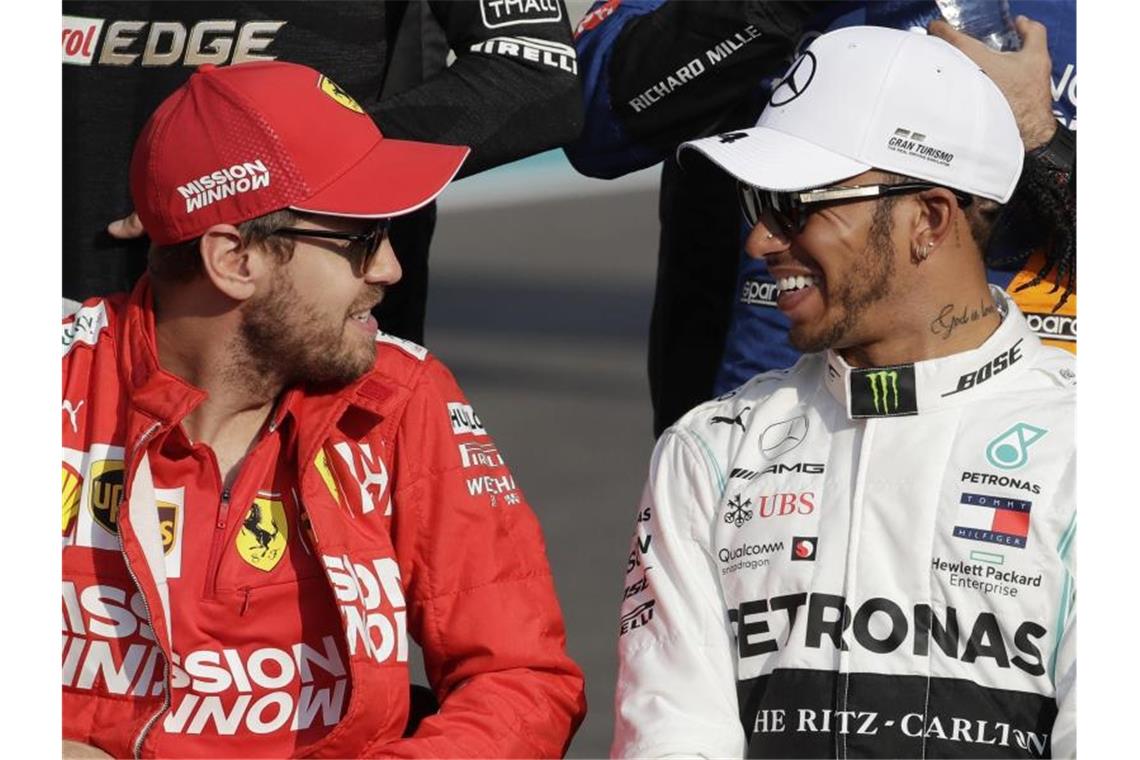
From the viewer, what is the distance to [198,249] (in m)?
3.38

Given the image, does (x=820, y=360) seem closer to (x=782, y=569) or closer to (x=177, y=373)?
(x=782, y=569)

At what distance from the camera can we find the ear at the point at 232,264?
11.0ft

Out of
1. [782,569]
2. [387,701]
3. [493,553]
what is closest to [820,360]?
[782,569]

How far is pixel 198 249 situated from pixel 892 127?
1.17 meters

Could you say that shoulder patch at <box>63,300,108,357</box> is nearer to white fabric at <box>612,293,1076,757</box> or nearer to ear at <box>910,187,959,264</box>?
white fabric at <box>612,293,1076,757</box>

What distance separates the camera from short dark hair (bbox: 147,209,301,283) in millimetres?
3330

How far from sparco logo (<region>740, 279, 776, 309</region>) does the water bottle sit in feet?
2.09

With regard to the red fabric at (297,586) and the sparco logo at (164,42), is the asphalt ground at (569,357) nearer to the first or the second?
the red fabric at (297,586)

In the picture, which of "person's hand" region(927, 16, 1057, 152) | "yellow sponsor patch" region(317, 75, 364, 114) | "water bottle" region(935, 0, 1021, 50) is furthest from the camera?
"water bottle" region(935, 0, 1021, 50)

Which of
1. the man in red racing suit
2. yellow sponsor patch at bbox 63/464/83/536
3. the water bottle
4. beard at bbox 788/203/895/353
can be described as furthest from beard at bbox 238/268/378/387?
the water bottle

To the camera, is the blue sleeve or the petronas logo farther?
the blue sleeve

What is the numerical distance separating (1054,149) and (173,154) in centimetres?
155

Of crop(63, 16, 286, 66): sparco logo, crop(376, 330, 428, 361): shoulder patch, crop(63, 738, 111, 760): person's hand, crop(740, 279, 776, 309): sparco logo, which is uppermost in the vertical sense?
crop(63, 16, 286, 66): sparco logo

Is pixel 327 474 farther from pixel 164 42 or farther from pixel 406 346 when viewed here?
pixel 164 42
